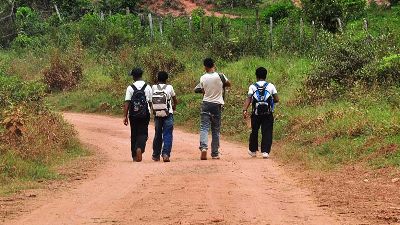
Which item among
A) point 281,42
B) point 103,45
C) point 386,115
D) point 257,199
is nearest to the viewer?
point 257,199

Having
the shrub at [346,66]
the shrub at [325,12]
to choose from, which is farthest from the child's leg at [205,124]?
the shrub at [325,12]

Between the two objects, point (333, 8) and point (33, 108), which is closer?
point (33, 108)

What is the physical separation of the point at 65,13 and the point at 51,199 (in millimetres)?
36268

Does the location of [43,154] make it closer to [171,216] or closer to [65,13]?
[171,216]

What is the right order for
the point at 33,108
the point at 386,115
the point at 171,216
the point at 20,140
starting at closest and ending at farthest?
1. the point at 171,216
2. the point at 20,140
3. the point at 386,115
4. the point at 33,108

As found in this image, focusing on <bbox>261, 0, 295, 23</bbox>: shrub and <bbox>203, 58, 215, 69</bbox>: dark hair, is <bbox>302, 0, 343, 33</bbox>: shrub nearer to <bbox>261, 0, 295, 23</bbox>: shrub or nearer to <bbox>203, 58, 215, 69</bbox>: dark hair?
A: <bbox>261, 0, 295, 23</bbox>: shrub

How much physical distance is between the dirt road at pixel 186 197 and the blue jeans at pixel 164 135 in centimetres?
44

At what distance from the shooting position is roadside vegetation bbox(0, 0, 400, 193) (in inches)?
512

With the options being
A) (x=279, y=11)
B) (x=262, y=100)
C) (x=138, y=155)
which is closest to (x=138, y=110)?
(x=138, y=155)

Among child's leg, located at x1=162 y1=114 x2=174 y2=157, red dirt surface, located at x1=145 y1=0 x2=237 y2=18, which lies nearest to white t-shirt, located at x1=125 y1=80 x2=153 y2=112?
child's leg, located at x1=162 y1=114 x2=174 y2=157

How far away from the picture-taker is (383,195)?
8852 millimetres

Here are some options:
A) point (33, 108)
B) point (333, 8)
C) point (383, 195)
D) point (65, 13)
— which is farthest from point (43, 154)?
point (65, 13)

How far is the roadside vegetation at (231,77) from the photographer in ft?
42.6

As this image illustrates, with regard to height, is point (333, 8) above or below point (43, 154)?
above
